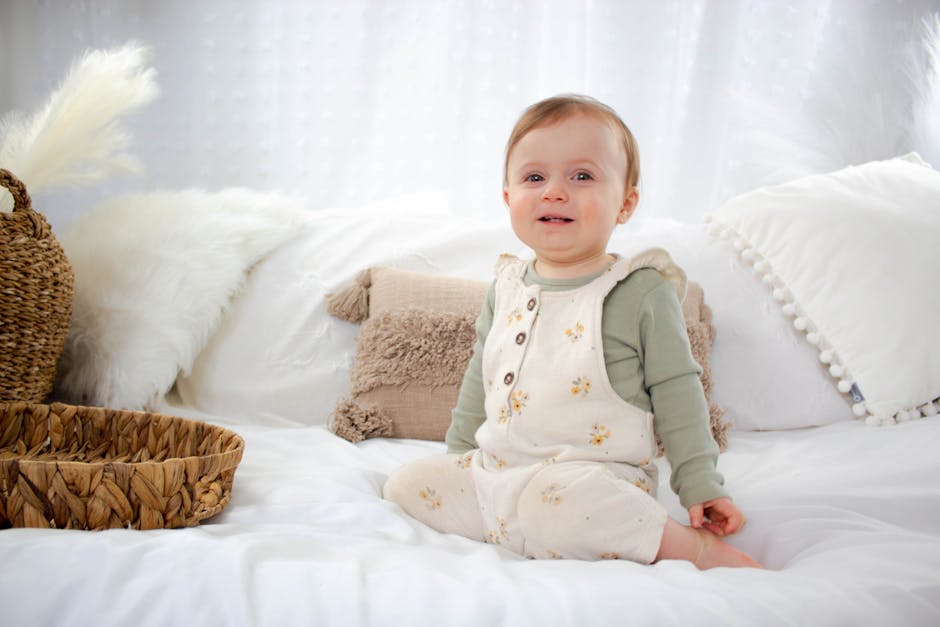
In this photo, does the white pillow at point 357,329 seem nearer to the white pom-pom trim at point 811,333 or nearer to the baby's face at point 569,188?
the white pom-pom trim at point 811,333

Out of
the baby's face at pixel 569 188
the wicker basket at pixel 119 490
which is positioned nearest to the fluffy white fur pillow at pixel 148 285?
the wicker basket at pixel 119 490

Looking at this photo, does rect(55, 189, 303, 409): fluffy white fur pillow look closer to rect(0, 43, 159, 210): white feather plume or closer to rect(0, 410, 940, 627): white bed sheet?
rect(0, 43, 159, 210): white feather plume

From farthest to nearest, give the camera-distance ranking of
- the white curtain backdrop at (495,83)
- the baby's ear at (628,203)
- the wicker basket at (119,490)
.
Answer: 1. the white curtain backdrop at (495,83)
2. the baby's ear at (628,203)
3. the wicker basket at (119,490)

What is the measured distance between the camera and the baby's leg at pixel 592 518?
896mm

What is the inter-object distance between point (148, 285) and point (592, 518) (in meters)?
1.00

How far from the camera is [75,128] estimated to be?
157 centimetres

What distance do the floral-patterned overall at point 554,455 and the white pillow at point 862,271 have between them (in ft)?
1.58

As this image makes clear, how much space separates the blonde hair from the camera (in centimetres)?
108

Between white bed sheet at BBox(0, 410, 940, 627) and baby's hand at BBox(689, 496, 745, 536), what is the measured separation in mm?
38


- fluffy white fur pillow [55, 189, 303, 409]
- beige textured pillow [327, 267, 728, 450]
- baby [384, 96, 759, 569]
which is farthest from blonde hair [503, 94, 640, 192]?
fluffy white fur pillow [55, 189, 303, 409]

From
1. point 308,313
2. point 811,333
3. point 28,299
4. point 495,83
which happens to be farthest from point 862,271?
point 28,299

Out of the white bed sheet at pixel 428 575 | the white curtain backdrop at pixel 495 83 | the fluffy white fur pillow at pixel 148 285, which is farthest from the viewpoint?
the white curtain backdrop at pixel 495 83

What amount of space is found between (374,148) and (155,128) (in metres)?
0.61

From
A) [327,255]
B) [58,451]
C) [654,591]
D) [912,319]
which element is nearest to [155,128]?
[327,255]
